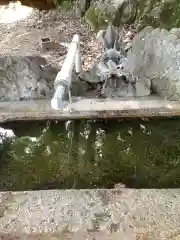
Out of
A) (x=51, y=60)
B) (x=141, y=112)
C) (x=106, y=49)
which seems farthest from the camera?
(x=51, y=60)

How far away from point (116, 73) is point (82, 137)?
922mm

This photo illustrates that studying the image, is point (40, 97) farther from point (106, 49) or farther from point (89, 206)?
point (89, 206)

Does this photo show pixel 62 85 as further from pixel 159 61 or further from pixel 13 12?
pixel 13 12

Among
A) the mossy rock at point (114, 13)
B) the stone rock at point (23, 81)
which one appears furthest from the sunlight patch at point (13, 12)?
the stone rock at point (23, 81)

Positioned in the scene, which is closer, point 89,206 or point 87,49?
point 89,206

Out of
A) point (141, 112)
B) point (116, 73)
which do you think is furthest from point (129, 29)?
point (141, 112)

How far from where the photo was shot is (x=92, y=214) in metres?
2.86

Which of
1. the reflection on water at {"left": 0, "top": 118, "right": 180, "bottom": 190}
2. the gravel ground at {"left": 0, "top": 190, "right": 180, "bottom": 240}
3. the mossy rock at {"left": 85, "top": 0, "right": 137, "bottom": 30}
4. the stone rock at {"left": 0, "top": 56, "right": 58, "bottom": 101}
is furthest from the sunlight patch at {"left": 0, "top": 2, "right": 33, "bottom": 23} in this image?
the gravel ground at {"left": 0, "top": 190, "right": 180, "bottom": 240}

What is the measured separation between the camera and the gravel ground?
270 cm

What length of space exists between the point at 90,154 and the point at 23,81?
4.27 feet

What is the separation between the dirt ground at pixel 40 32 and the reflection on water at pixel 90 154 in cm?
164

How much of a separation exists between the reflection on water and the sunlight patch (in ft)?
12.4

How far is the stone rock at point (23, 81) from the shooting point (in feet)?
15.1

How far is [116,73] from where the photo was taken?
4582 mm
